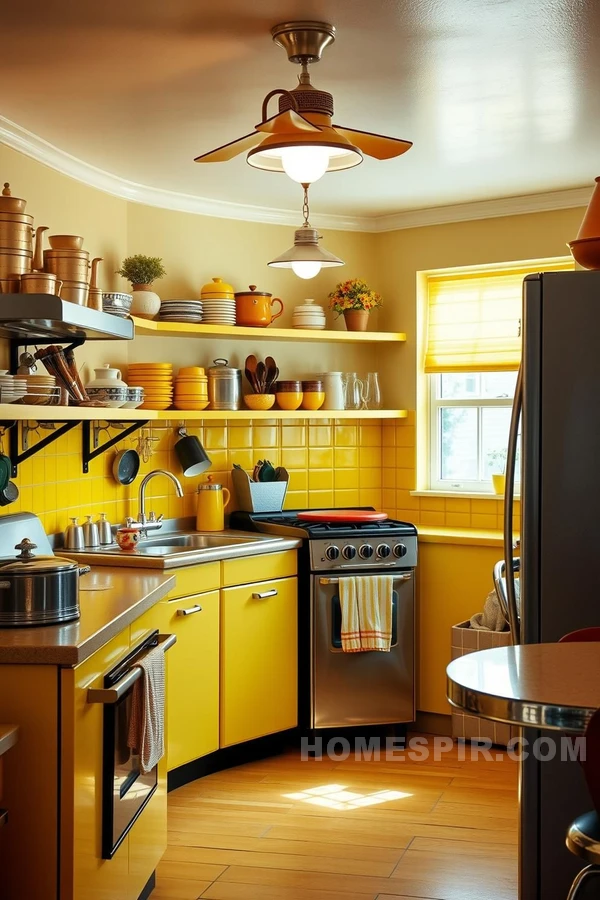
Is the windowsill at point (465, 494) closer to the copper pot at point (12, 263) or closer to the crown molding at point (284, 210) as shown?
the crown molding at point (284, 210)

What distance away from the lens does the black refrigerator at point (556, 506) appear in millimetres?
2803

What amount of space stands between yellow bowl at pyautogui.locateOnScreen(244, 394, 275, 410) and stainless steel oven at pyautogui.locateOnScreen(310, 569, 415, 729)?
915 millimetres

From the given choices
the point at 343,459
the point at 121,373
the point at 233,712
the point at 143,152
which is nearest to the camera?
the point at 143,152

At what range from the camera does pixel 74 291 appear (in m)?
3.47

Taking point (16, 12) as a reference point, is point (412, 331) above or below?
below

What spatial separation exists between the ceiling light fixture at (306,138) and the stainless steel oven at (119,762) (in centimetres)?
147

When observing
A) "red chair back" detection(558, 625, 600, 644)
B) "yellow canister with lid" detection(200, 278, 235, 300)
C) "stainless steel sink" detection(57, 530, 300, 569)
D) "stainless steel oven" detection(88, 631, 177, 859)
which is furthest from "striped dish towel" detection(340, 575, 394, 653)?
"red chair back" detection(558, 625, 600, 644)

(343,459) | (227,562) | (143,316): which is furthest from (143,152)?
(343,459)

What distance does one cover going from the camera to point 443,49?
3053 millimetres

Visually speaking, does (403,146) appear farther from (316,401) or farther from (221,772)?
(221,772)

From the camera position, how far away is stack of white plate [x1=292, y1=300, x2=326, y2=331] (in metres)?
5.29

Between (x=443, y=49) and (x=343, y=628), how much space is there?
265cm

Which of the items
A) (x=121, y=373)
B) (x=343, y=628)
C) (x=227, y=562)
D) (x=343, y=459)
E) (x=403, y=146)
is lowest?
(x=343, y=628)

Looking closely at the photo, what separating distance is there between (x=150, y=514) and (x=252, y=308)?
1133mm
